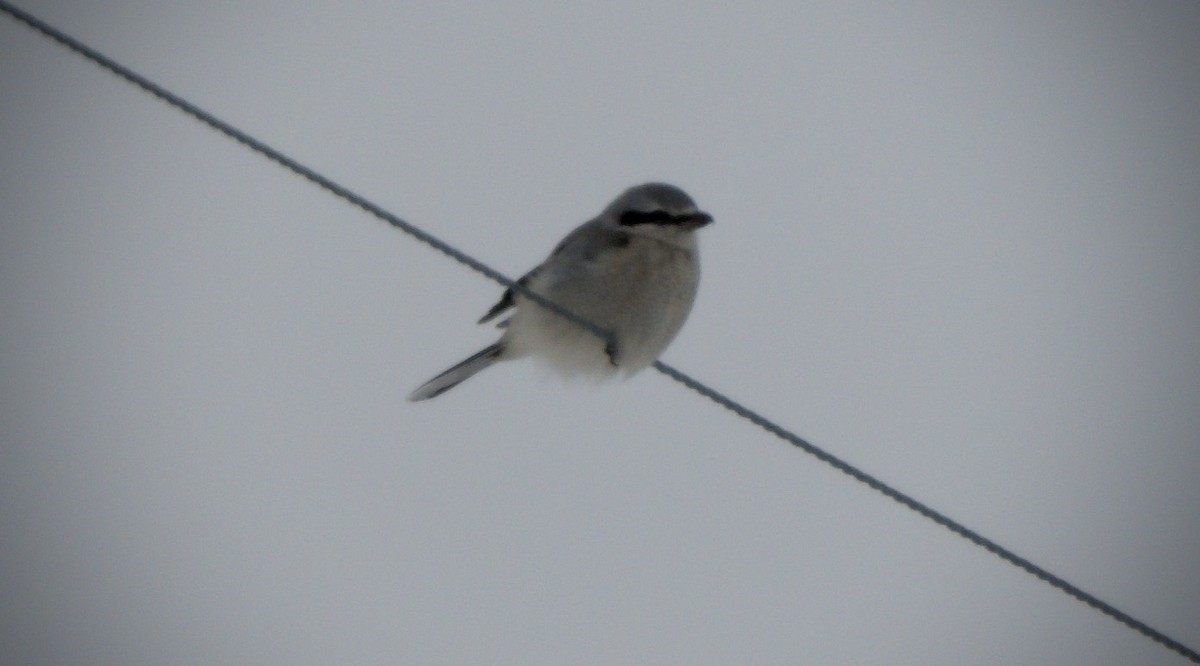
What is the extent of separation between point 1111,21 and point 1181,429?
314 feet

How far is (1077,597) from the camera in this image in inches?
89.3

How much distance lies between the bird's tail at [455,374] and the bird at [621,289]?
0.85 feet

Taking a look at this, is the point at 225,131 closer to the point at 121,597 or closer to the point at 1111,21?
the point at 121,597

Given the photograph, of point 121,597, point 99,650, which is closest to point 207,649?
point 99,650

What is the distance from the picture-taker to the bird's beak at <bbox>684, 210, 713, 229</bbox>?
4.79m

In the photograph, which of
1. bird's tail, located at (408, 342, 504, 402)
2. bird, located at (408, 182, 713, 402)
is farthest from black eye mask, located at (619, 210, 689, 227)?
bird's tail, located at (408, 342, 504, 402)

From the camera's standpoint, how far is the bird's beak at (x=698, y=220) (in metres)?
4.79

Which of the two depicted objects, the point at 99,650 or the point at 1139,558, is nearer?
the point at 1139,558

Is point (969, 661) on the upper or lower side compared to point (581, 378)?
lower

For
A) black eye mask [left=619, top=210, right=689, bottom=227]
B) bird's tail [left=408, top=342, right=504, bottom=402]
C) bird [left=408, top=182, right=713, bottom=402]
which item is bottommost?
bird's tail [left=408, top=342, right=504, bottom=402]

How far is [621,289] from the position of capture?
15.1 ft

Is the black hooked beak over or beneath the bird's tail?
over

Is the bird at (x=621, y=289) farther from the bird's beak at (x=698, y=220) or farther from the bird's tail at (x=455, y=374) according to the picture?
the bird's tail at (x=455, y=374)

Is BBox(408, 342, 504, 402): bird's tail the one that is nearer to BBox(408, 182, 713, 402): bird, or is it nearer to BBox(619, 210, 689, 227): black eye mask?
BBox(408, 182, 713, 402): bird
